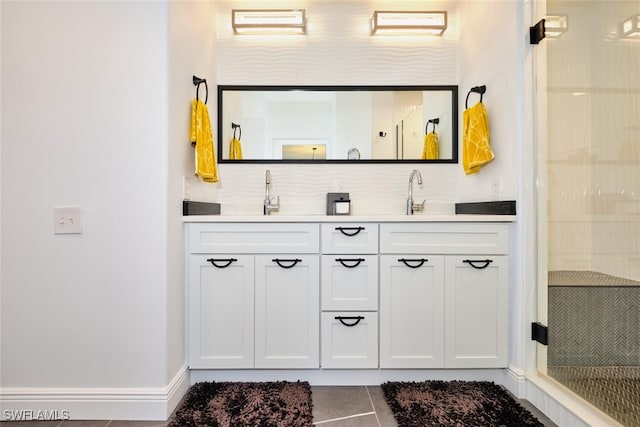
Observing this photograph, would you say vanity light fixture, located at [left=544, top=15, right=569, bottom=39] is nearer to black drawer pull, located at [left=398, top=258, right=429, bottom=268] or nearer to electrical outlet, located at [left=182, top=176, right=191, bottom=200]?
black drawer pull, located at [left=398, top=258, right=429, bottom=268]

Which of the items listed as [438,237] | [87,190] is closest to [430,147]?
[438,237]

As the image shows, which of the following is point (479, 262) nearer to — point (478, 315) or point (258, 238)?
point (478, 315)

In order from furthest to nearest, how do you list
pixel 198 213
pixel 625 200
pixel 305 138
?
pixel 305 138, pixel 198 213, pixel 625 200

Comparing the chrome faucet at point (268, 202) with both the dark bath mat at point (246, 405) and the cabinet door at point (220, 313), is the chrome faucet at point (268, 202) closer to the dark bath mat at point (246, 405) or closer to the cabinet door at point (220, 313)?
the cabinet door at point (220, 313)

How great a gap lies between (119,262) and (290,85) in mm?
1649

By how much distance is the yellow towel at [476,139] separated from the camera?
1895 millimetres

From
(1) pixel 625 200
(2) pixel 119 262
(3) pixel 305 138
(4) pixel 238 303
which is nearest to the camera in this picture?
(1) pixel 625 200

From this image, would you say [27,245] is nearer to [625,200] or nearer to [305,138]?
[305,138]

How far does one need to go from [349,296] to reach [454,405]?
0.71 metres

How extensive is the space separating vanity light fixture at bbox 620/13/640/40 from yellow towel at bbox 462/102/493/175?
0.67 meters

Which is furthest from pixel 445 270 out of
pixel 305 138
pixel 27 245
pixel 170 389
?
pixel 27 245

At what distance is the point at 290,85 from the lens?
236cm

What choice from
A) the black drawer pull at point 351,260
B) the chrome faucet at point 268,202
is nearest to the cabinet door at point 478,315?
the black drawer pull at point 351,260

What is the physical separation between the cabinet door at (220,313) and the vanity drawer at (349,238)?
1.50 feet
